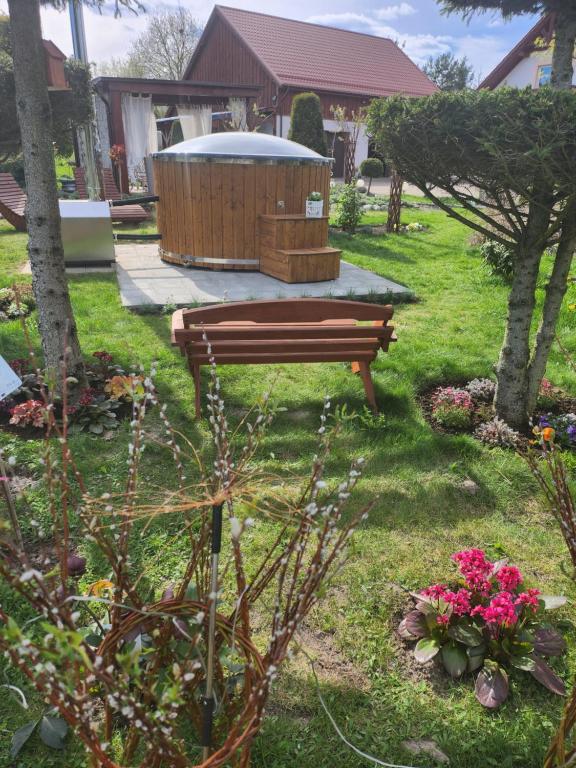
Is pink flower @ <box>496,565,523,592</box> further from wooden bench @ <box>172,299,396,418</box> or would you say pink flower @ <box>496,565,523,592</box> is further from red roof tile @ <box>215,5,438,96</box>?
red roof tile @ <box>215,5,438,96</box>

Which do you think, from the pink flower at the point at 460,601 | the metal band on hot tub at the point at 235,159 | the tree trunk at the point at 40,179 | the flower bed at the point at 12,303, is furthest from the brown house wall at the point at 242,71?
the pink flower at the point at 460,601

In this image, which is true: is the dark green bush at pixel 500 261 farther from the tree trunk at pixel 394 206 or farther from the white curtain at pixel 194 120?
the white curtain at pixel 194 120

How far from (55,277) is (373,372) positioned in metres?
3.07

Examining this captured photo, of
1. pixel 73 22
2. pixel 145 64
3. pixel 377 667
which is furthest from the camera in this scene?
pixel 145 64

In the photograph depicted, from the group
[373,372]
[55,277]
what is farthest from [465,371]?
[55,277]

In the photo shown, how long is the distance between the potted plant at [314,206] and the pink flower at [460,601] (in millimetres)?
7534

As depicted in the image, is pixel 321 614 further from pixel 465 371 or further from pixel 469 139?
pixel 465 371

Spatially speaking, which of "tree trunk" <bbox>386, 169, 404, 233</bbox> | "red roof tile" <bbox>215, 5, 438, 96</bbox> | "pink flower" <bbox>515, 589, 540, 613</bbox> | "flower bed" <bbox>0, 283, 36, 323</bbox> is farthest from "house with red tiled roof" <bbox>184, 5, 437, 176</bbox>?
"pink flower" <bbox>515, 589, 540, 613</bbox>

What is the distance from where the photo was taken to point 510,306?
444 cm

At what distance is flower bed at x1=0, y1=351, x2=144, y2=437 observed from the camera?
4344 mm

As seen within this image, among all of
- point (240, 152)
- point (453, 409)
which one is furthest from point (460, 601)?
point (240, 152)

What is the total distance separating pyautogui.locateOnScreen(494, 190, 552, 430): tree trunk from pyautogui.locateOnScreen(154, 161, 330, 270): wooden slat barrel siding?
517 centimetres

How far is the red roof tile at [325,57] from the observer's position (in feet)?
91.2

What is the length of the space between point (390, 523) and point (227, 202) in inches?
279
